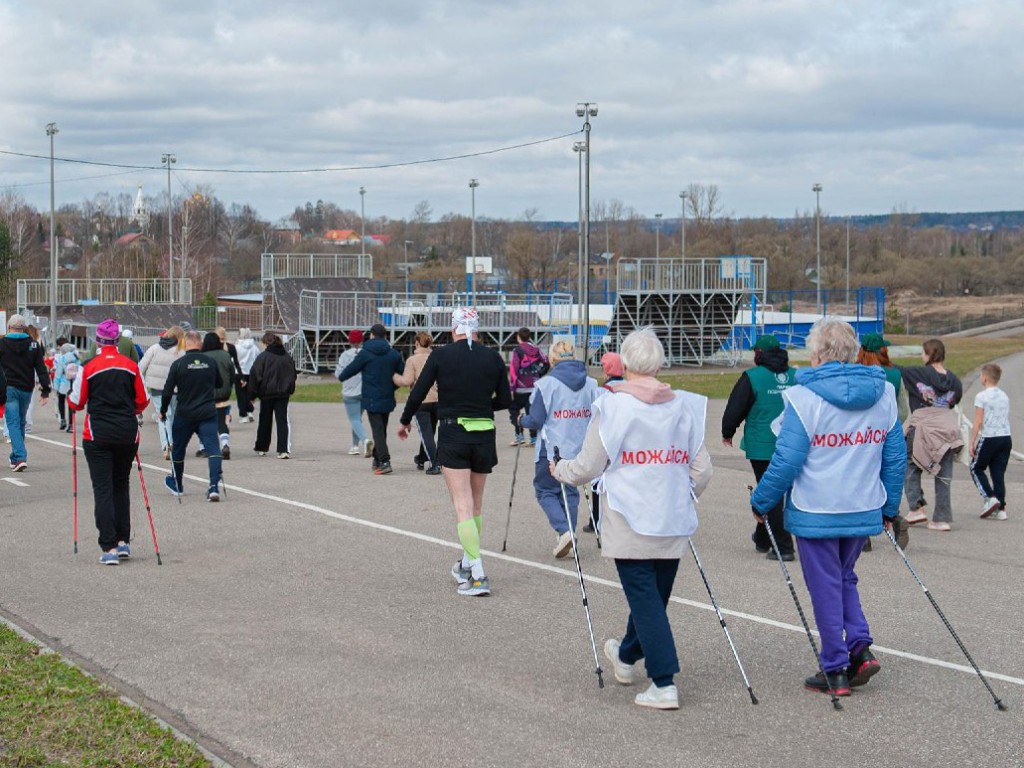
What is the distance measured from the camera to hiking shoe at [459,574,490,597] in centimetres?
896

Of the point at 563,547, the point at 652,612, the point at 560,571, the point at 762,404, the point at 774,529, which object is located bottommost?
the point at 560,571

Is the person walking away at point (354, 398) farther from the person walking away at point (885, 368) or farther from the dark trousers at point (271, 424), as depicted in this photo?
the person walking away at point (885, 368)

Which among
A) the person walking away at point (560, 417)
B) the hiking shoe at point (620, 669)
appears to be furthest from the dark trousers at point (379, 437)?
the hiking shoe at point (620, 669)

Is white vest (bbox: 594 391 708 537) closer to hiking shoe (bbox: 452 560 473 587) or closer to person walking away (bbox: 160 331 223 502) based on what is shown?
hiking shoe (bbox: 452 560 473 587)

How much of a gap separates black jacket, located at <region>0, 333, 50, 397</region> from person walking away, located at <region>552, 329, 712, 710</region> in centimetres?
1232

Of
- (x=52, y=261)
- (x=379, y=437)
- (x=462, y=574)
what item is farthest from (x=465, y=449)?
(x=52, y=261)

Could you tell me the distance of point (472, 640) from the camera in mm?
7742

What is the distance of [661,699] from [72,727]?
9.09 ft

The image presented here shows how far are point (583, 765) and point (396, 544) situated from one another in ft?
18.8

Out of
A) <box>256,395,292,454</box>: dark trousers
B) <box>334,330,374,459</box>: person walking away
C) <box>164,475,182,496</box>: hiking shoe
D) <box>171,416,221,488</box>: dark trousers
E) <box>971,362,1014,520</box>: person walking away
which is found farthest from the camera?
<box>256,395,292,454</box>: dark trousers

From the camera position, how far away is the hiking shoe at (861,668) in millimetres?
6578


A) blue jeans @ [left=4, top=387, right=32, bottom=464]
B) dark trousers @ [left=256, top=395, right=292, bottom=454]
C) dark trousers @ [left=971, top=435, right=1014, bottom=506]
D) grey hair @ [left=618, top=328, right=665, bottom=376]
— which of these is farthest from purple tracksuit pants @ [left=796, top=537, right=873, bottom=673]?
blue jeans @ [left=4, top=387, right=32, bottom=464]

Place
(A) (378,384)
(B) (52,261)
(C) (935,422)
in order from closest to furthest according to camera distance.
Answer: (C) (935,422)
(A) (378,384)
(B) (52,261)

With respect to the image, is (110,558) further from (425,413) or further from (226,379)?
(425,413)
